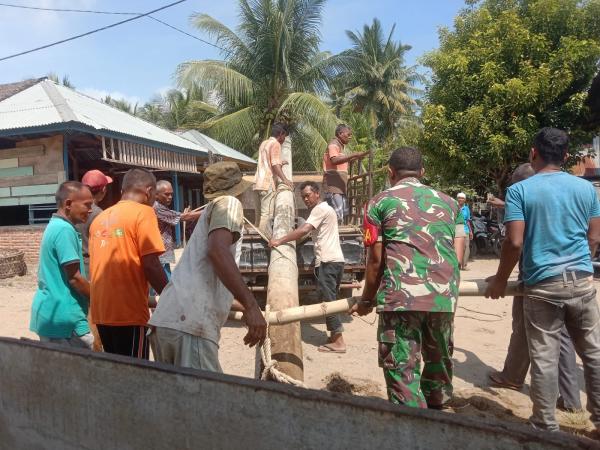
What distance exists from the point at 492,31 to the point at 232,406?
12.1 metres

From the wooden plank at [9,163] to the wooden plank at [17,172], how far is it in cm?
7

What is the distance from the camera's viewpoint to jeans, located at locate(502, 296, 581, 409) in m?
3.36

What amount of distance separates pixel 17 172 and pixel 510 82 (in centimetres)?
1129

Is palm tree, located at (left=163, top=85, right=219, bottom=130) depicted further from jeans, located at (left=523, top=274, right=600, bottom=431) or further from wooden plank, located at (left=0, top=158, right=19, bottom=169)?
jeans, located at (left=523, top=274, right=600, bottom=431)

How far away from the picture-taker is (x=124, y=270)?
2.71 metres

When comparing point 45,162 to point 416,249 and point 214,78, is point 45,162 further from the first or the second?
point 416,249

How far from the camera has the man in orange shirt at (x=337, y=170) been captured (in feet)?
22.3

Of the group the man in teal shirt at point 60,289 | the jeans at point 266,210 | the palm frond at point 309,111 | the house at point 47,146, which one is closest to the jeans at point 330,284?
the jeans at point 266,210

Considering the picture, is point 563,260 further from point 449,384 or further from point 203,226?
point 203,226

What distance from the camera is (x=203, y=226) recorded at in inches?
91.8

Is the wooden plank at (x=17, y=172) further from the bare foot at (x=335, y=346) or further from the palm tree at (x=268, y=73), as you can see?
the bare foot at (x=335, y=346)

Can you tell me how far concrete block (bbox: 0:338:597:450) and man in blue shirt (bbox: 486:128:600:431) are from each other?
1490 mm

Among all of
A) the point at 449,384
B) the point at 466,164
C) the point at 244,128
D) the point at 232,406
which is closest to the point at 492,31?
the point at 466,164

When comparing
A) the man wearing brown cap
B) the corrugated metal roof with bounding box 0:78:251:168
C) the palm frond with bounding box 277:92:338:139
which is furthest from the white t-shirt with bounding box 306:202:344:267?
the palm frond with bounding box 277:92:338:139
